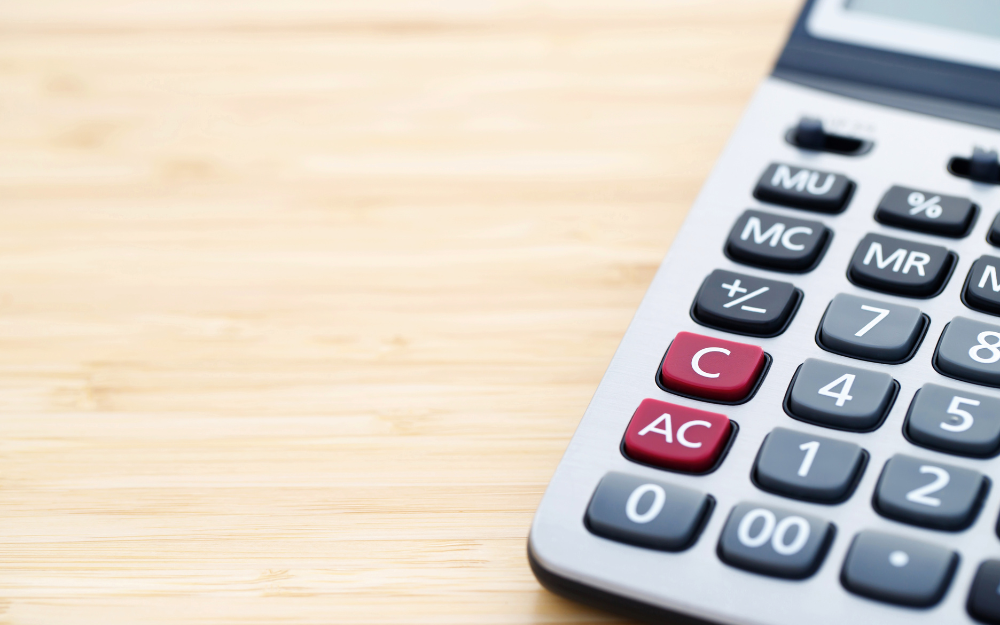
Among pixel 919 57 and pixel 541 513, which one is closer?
pixel 541 513

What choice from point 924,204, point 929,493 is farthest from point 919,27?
point 929,493

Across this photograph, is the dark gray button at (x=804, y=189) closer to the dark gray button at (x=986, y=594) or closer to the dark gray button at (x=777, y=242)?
the dark gray button at (x=777, y=242)

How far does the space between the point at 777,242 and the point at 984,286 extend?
5 cm

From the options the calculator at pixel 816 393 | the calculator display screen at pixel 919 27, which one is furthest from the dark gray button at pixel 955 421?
the calculator display screen at pixel 919 27

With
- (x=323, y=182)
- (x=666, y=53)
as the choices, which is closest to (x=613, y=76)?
(x=666, y=53)

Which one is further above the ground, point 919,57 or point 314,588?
point 919,57

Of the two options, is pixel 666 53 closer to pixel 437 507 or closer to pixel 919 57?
pixel 919 57

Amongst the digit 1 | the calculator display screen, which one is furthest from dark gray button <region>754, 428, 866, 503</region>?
the calculator display screen

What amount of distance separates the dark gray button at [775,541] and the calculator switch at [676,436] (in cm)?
2

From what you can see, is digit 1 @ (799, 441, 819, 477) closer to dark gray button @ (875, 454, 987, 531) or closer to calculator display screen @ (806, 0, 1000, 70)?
dark gray button @ (875, 454, 987, 531)

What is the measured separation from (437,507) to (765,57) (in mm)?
265

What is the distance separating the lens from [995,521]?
19 cm

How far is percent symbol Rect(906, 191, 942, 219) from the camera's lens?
0.86 feet

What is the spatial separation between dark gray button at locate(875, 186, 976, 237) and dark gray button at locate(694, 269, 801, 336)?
0.04 meters
